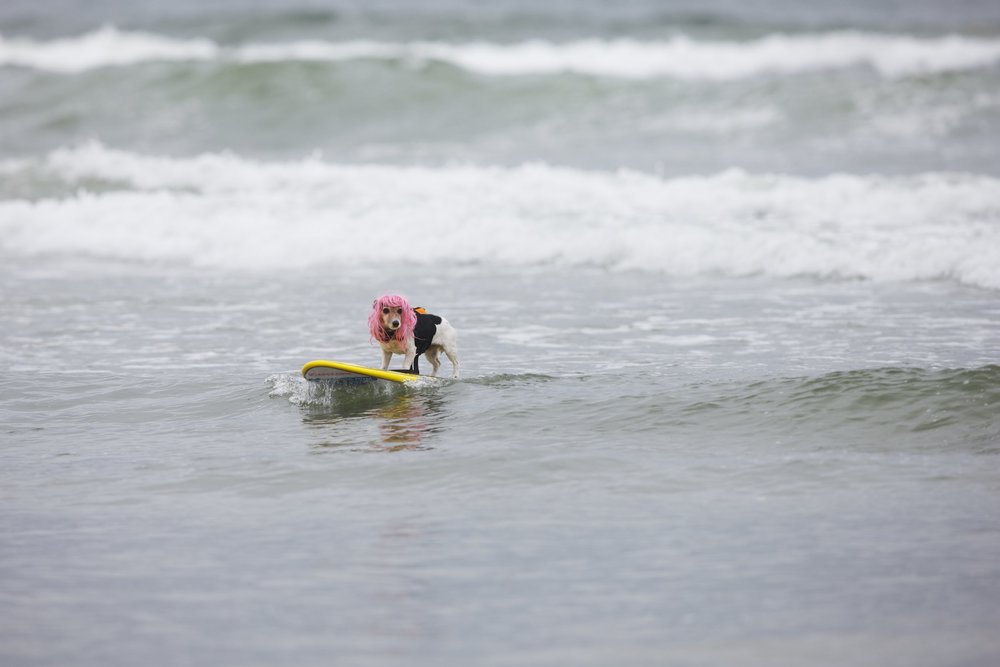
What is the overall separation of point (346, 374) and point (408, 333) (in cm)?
49

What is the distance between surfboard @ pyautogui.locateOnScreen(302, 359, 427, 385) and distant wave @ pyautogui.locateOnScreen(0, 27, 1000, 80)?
61.4 ft

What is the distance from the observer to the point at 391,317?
7.88 m

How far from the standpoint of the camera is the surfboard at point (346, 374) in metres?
7.99

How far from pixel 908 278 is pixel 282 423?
6.98 m

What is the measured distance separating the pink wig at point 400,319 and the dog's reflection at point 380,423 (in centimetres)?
47

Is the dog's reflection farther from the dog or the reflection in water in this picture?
the dog

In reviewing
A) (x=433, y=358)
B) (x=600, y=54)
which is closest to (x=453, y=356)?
(x=433, y=358)

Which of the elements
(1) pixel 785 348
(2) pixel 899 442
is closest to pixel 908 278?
(1) pixel 785 348

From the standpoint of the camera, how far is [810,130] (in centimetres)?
2127

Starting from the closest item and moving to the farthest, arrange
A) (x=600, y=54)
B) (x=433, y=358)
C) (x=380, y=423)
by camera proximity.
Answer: (x=380, y=423), (x=433, y=358), (x=600, y=54)

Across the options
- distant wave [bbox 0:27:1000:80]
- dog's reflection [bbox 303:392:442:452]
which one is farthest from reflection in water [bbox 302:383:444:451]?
distant wave [bbox 0:27:1000:80]

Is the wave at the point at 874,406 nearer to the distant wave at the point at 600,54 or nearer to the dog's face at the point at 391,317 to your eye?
the dog's face at the point at 391,317

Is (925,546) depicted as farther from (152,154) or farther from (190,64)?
(190,64)

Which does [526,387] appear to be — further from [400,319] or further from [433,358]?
[400,319]
